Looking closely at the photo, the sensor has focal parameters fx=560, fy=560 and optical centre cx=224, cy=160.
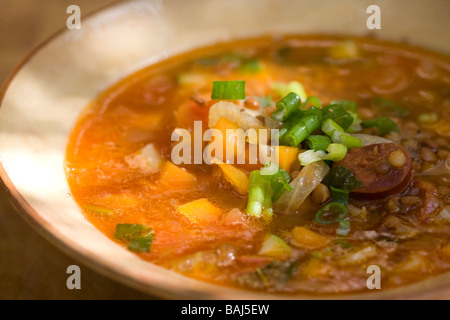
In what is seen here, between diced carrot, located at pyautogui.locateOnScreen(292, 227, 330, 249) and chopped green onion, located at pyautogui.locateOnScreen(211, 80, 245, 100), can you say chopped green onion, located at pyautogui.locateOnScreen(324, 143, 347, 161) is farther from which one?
chopped green onion, located at pyautogui.locateOnScreen(211, 80, 245, 100)

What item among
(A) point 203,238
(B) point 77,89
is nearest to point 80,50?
(B) point 77,89

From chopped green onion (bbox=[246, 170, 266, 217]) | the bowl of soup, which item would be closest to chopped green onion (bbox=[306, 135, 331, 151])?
the bowl of soup

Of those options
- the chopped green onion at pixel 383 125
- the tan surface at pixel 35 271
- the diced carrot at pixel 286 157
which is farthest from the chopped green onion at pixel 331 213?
the tan surface at pixel 35 271

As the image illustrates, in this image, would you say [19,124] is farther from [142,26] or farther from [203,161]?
[142,26]

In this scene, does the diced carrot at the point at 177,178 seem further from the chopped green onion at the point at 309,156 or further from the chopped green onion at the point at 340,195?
the chopped green onion at the point at 340,195

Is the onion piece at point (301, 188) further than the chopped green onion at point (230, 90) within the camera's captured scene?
No

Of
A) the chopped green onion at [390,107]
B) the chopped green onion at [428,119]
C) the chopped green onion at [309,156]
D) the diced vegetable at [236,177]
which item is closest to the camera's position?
the chopped green onion at [309,156]

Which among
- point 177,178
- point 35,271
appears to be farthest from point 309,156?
point 35,271
